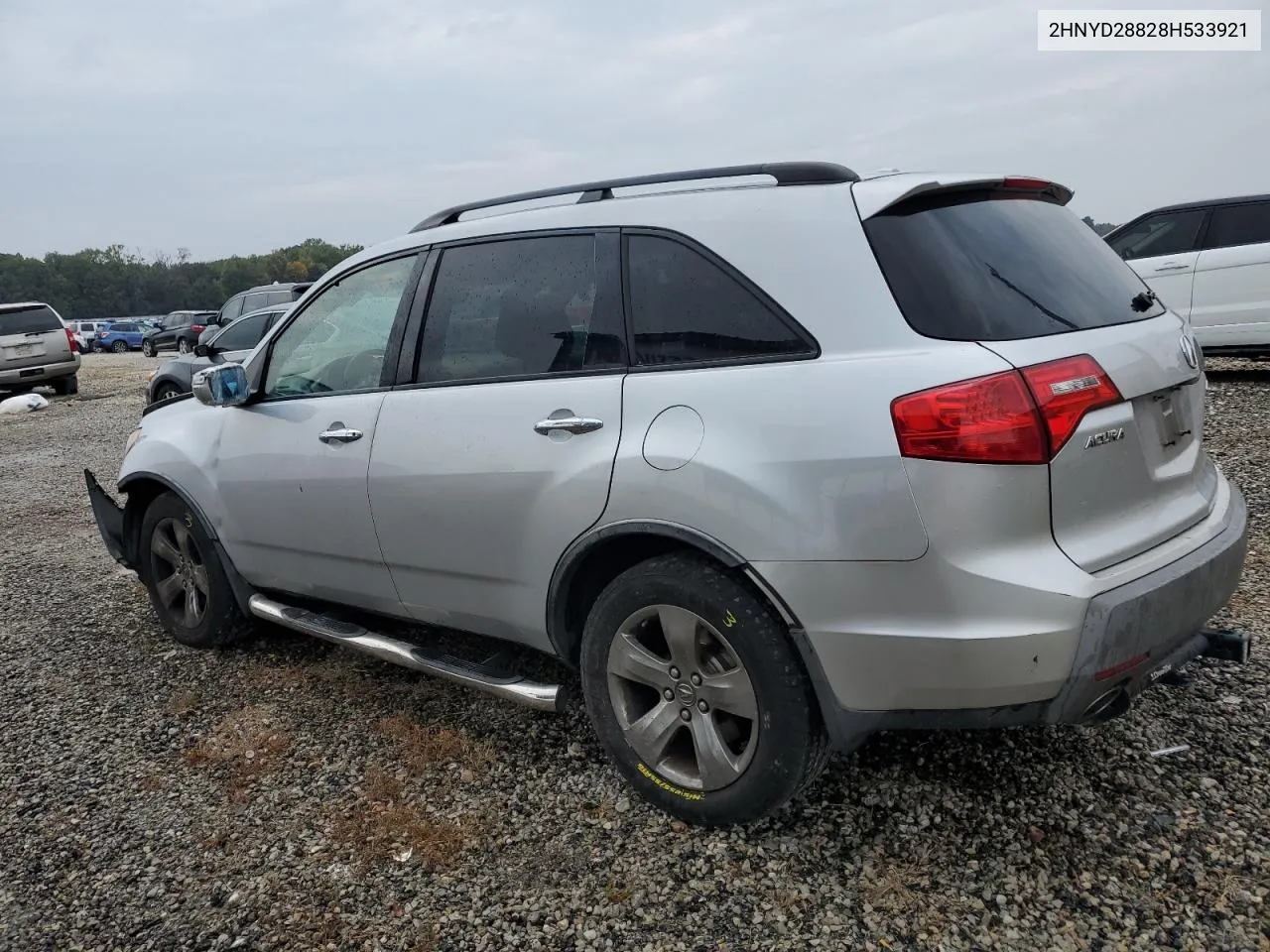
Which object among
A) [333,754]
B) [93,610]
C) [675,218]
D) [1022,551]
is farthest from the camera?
[93,610]

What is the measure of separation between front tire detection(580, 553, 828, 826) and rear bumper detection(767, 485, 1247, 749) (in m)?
0.10

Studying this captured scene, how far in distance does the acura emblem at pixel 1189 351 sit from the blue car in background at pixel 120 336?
4580cm

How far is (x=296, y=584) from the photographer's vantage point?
3766 millimetres

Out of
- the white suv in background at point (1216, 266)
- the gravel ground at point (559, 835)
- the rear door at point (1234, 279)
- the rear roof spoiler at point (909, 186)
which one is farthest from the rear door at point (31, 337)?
the rear roof spoiler at point (909, 186)

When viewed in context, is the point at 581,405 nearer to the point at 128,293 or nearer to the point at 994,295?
the point at 994,295

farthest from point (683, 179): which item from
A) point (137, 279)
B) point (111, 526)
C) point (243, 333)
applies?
point (137, 279)

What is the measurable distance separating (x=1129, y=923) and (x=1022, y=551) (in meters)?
0.91

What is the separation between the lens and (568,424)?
2664 millimetres

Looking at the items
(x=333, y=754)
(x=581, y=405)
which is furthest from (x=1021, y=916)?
(x=333, y=754)

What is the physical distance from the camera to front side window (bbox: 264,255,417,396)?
3.38 meters

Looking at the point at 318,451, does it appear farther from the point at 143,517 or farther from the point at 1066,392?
the point at 1066,392

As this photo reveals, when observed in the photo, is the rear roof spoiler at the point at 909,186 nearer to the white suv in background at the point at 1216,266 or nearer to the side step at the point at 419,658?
the side step at the point at 419,658

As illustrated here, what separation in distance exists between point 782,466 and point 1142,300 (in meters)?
1.24

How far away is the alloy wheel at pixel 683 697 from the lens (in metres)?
2.47
